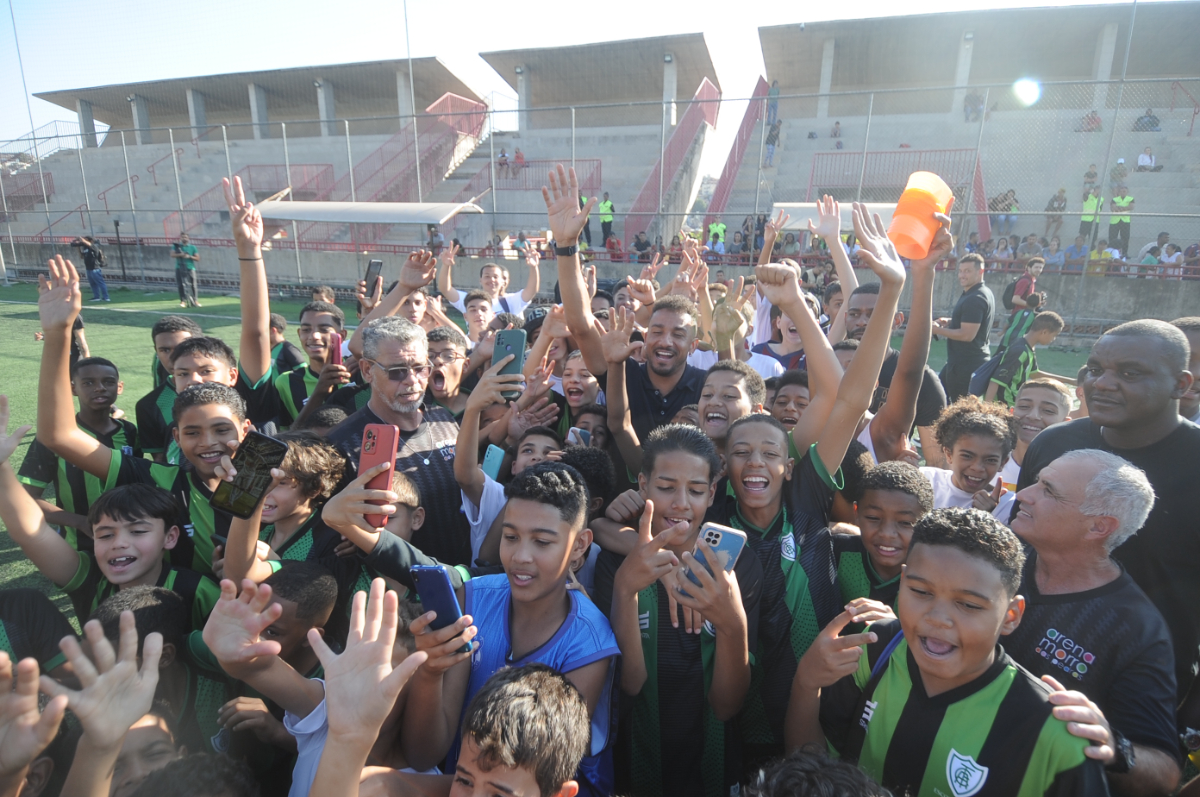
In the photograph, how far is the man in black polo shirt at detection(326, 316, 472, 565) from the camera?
317 centimetres

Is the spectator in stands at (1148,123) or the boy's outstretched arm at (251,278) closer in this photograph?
the boy's outstretched arm at (251,278)

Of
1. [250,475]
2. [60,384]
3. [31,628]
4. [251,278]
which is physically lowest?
[31,628]

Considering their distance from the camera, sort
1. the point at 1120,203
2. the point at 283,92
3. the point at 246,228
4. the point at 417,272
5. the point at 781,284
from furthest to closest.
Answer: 1. the point at 283,92
2. the point at 1120,203
3. the point at 417,272
4. the point at 246,228
5. the point at 781,284

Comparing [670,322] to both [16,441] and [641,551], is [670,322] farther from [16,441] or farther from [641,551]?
[16,441]

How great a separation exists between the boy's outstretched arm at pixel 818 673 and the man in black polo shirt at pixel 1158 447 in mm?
1171

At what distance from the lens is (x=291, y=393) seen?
15.1 feet

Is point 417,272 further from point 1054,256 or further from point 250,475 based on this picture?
point 1054,256

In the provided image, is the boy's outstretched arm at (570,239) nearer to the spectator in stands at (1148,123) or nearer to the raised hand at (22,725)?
the raised hand at (22,725)

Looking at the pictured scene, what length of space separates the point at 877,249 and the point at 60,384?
379cm

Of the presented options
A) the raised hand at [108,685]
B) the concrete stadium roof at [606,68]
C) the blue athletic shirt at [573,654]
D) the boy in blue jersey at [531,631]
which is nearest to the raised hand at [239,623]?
the raised hand at [108,685]

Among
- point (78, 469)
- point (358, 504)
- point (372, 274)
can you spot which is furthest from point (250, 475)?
point (372, 274)

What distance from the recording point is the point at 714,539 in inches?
82.2

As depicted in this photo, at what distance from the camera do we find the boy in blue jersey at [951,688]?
5.53 feet

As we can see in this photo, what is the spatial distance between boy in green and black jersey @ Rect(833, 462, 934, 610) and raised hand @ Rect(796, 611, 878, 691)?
0.79 metres
